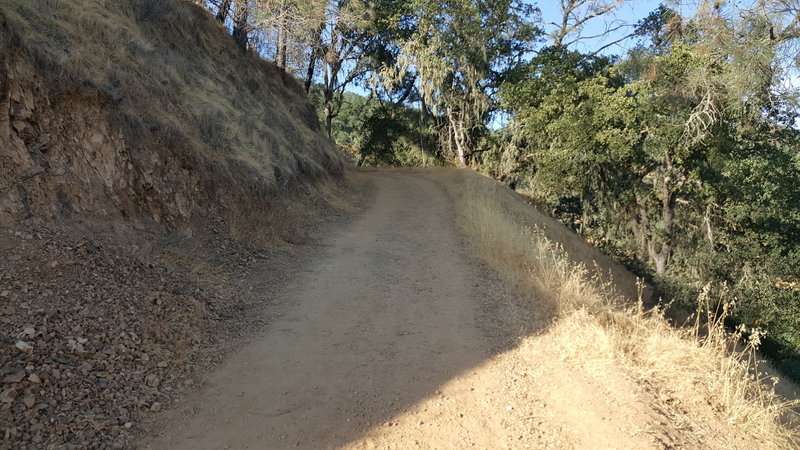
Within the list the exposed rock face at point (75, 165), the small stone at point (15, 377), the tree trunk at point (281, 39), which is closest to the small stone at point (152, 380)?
the small stone at point (15, 377)

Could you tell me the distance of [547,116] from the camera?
710 inches

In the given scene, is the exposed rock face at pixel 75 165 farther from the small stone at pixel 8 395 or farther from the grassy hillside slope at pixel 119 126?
the small stone at pixel 8 395

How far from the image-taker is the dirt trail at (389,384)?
3.81 meters

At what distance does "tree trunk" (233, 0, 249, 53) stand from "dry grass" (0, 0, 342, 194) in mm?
414

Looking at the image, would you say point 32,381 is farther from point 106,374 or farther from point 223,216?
point 223,216

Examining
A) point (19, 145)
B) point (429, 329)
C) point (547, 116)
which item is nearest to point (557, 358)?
point (429, 329)

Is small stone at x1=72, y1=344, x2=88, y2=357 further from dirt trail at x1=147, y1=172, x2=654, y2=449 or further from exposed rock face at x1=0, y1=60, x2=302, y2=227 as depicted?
exposed rock face at x1=0, y1=60, x2=302, y2=227

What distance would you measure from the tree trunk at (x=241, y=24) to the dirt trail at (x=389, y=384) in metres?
11.1

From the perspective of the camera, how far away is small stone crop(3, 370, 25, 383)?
3516 mm

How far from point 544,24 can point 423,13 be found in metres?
5.78

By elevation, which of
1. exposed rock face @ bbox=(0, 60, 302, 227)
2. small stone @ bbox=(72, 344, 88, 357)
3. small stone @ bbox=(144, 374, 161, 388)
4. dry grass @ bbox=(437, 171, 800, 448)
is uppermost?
exposed rock face @ bbox=(0, 60, 302, 227)

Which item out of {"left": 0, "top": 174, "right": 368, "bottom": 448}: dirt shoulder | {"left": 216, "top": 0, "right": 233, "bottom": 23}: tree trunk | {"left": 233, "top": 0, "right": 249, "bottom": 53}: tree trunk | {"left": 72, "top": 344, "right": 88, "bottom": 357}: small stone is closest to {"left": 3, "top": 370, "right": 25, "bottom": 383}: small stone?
{"left": 0, "top": 174, "right": 368, "bottom": 448}: dirt shoulder

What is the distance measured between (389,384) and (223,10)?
591 inches

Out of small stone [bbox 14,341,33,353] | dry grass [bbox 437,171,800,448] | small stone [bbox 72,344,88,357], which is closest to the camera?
small stone [bbox 14,341,33,353]
